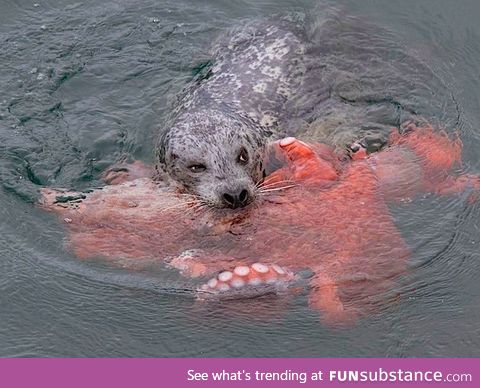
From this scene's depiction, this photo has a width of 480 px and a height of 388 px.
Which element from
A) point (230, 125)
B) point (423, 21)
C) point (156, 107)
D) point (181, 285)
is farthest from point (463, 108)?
point (181, 285)

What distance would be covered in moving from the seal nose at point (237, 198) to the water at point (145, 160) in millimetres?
868

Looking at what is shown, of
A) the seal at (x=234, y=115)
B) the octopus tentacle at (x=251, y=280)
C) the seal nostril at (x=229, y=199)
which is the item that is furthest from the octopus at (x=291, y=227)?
the seal at (x=234, y=115)

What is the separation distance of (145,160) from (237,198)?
6.53 ft

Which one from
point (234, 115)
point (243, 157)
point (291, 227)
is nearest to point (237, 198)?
point (291, 227)

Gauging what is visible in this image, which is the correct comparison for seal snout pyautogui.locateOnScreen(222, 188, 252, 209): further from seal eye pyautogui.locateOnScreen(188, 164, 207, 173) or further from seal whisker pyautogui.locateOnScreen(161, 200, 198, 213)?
seal eye pyautogui.locateOnScreen(188, 164, 207, 173)

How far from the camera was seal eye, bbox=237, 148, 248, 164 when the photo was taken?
341 inches

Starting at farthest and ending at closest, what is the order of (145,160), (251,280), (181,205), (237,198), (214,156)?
1. (145,160)
2. (214,156)
3. (181,205)
4. (237,198)
5. (251,280)

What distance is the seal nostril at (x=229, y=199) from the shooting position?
7.85 meters

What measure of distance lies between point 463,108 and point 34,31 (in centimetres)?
511

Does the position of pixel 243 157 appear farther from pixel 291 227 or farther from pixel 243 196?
pixel 291 227

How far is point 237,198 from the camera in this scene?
780 cm

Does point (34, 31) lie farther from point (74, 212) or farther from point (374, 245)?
point (374, 245)

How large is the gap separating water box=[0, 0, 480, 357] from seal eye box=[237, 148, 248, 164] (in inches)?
47.7

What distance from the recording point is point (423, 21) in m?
11.3
